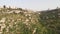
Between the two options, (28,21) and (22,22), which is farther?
(28,21)

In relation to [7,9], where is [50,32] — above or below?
below

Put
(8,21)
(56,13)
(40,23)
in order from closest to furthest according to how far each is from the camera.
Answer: (8,21), (40,23), (56,13)

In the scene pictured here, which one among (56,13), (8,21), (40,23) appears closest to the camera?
(8,21)

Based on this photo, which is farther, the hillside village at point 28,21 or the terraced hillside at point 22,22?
the hillside village at point 28,21

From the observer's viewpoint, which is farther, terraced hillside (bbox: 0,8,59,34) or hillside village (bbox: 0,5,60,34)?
hillside village (bbox: 0,5,60,34)

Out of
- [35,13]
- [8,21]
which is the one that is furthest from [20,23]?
[35,13]

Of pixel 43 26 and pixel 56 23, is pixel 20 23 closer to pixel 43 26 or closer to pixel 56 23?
pixel 43 26
